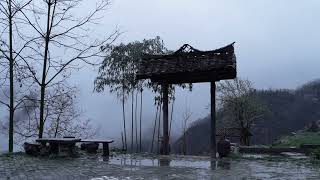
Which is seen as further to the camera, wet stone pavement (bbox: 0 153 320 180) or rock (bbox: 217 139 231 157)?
rock (bbox: 217 139 231 157)

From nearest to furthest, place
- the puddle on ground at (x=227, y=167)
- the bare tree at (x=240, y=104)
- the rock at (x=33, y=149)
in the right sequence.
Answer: the puddle on ground at (x=227, y=167), the rock at (x=33, y=149), the bare tree at (x=240, y=104)

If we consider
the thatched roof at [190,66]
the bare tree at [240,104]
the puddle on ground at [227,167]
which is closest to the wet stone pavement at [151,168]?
the puddle on ground at [227,167]

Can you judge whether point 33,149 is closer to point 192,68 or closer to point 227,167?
point 192,68

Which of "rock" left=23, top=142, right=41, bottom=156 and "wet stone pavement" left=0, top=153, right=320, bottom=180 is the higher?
"rock" left=23, top=142, right=41, bottom=156

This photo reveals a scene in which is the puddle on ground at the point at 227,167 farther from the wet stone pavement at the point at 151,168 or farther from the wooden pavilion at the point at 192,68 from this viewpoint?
the wooden pavilion at the point at 192,68

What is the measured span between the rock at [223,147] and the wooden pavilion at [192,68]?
0.37m

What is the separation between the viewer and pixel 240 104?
118 ft

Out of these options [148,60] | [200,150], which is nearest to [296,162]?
[148,60]

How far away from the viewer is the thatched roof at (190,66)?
1560 centimetres

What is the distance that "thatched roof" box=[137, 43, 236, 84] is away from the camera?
15.6 metres

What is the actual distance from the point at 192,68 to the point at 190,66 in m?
0.15

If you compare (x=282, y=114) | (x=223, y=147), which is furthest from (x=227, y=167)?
(x=282, y=114)

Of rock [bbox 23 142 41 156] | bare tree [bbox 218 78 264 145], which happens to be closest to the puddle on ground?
rock [bbox 23 142 41 156]

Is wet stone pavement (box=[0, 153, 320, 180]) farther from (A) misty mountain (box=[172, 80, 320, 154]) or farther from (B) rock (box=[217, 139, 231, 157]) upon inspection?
(A) misty mountain (box=[172, 80, 320, 154])
